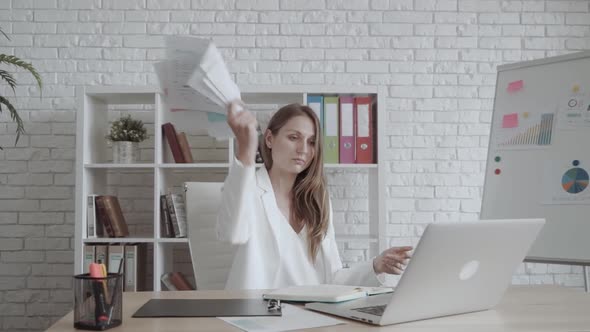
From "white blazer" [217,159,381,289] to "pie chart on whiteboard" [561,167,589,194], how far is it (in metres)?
0.96

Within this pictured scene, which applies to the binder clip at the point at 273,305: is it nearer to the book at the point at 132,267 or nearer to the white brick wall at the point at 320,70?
the book at the point at 132,267

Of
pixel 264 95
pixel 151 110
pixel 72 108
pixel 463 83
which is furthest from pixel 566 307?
pixel 72 108

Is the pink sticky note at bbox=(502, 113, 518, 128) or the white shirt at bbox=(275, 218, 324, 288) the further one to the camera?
the pink sticky note at bbox=(502, 113, 518, 128)

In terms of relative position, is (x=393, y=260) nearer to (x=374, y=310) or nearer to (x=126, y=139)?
(x=374, y=310)

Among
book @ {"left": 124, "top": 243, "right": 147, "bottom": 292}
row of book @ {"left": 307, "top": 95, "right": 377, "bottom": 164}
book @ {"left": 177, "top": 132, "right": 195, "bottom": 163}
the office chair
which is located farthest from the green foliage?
the office chair

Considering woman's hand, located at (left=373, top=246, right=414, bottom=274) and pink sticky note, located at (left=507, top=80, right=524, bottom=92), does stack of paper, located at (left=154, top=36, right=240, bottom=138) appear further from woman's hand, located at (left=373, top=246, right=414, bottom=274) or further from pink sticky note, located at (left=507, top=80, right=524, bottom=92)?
pink sticky note, located at (left=507, top=80, right=524, bottom=92)

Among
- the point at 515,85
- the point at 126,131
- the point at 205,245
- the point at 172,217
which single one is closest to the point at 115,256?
the point at 172,217

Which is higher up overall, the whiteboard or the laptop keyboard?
the whiteboard

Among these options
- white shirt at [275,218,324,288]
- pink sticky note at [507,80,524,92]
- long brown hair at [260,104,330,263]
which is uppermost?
pink sticky note at [507,80,524,92]

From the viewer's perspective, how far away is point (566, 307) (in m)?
1.34

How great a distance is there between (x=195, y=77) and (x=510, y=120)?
1.65m

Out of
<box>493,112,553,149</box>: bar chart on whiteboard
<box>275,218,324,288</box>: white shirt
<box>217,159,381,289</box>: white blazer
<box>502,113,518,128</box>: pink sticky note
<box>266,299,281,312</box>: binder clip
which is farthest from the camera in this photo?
<box>502,113,518,128</box>: pink sticky note

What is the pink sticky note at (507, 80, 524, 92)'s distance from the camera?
262cm

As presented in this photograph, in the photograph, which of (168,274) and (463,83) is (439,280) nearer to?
(168,274)
